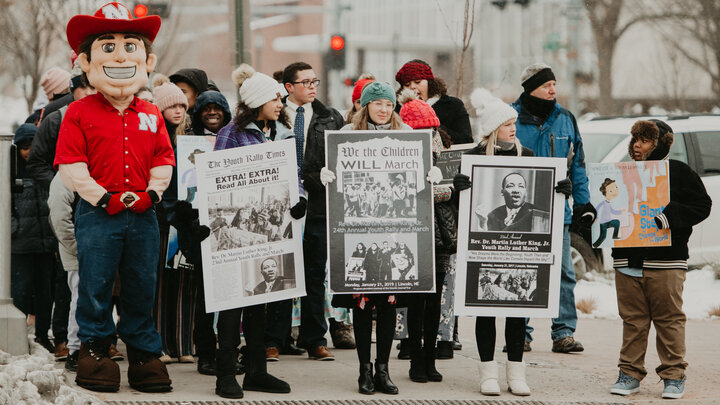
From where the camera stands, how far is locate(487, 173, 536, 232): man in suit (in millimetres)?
6965

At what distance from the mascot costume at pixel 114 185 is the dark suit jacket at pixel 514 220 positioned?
2097 millimetres

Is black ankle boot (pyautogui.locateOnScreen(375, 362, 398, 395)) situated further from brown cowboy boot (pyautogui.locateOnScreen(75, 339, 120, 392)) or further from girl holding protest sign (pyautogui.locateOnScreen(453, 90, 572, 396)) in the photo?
brown cowboy boot (pyautogui.locateOnScreen(75, 339, 120, 392))

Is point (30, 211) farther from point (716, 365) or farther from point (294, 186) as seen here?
point (716, 365)

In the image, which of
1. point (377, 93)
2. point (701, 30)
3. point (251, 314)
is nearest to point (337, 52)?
point (701, 30)

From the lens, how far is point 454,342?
8867 mm

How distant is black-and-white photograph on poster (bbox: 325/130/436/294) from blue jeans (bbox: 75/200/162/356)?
1.15 meters

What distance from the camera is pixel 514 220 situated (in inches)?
276

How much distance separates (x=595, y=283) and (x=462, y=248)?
560cm

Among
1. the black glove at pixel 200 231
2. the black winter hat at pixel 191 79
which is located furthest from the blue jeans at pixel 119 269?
the black winter hat at pixel 191 79

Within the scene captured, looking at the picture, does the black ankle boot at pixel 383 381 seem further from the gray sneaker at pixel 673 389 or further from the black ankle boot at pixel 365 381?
the gray sneaker at pixel 673 389

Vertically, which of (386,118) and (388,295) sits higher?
(386,118)

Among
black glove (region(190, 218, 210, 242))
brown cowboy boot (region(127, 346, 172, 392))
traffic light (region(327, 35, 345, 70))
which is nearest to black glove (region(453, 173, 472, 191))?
black glove (region(190, 218, 210, 242))

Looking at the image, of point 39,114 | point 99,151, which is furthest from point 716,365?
point 39,114

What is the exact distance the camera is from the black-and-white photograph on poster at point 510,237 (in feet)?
22.8
